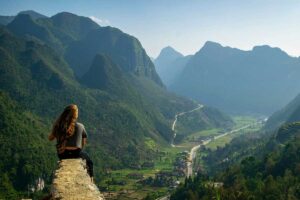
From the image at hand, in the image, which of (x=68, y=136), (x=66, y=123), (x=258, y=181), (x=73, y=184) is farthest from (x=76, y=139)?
(x=258, y=181)

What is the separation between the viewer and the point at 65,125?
1352 centimetres

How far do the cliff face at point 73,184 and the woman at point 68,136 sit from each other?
0.66 metres

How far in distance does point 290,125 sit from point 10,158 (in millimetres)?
110378

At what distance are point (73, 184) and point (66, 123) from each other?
297 cm

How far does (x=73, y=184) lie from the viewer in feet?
36.3

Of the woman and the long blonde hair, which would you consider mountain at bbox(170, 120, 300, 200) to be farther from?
the long blonde hair

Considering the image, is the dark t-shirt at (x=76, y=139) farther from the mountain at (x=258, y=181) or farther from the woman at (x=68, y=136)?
the mountain at (x=258, y=181)

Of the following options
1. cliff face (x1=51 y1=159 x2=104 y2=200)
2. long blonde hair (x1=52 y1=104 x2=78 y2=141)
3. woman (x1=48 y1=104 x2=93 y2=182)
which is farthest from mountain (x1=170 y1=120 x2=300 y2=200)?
cliff face (x1=51 y1=159 x2=104 y2=200)

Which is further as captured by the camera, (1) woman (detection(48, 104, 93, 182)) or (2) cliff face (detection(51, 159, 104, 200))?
→ (1) woman (detection(48, 104, 93, 182))

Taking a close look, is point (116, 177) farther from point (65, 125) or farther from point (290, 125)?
point (65, 125)

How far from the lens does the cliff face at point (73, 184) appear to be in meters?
10.3

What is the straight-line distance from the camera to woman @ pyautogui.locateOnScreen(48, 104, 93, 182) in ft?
44.3

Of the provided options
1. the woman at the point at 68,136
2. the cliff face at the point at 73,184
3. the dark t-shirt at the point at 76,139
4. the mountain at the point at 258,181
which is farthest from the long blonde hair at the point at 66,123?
the mountain at the point at 258,181

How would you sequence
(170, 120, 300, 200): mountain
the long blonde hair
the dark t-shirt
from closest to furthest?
the long blonde hair, the dark t-shirt, (170, 120, 300, 200): mountain
